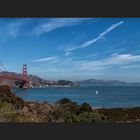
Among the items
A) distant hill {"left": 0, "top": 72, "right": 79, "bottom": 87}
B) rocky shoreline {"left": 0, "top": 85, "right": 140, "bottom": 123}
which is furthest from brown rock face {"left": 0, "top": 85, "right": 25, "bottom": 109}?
distant hill {"left": 0, "top": 72, "right": 79, "bottom": 87}


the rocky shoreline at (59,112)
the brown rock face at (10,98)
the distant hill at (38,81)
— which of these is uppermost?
the distant hill at (38,81)

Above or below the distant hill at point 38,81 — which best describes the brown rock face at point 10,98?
below

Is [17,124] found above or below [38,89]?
below

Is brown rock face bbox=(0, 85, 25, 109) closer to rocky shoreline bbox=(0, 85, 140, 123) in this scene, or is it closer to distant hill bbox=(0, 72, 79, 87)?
rocky shoreline bbox=(0, 85, 140, 123)

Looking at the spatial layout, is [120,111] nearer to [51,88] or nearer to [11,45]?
[51,88]

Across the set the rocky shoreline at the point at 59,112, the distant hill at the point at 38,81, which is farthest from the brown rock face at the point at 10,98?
the distant hill at the point at 38,81

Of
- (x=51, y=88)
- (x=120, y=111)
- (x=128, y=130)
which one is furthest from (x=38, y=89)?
(x=128, y=130)

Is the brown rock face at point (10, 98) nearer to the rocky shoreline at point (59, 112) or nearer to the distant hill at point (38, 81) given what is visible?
the rocky shoreline at point (59, 112)

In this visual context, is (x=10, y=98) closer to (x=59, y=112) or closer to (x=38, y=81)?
(x=38, y=81)

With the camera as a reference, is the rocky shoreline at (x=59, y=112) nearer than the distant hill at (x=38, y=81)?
Yes
